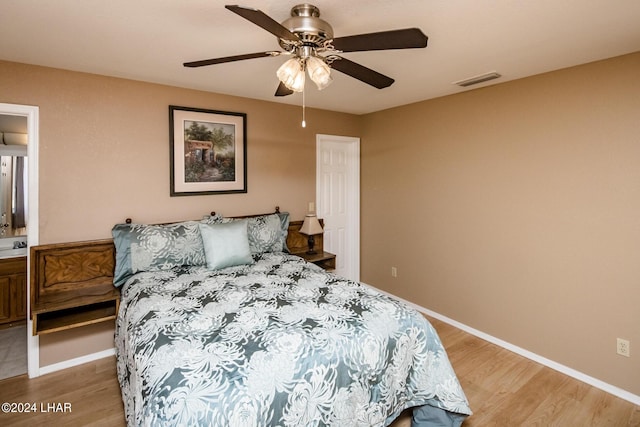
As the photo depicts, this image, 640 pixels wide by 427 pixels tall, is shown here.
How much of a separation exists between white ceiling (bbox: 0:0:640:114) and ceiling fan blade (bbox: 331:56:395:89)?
27 centimetres

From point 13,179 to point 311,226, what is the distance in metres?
3.38

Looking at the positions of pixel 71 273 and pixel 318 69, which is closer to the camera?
pixel 318 69

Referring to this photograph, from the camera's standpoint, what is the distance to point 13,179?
3654mm

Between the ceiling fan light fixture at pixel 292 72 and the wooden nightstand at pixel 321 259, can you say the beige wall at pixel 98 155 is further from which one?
the ceiling fan light fixture at pixel 292 72

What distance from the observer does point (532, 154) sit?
2.85m

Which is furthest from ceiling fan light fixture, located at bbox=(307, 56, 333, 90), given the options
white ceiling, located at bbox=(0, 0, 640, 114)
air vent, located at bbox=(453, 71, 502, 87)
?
air vent, located at bbox=(453, 71, 502, 87)

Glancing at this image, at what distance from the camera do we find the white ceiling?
170 centimetres

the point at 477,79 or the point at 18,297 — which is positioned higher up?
the point at 477,79

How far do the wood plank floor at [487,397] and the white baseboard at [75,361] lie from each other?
5 centimetres

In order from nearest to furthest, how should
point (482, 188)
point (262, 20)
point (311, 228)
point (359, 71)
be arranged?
1. point (262, 20)
2. point (359, 71)
3. point (482, 188)
4. point (311, 228)

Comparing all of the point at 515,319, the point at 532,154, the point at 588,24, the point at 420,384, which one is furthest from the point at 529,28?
the point at 515,319

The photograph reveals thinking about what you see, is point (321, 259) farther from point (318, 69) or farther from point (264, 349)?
point (318, 69)

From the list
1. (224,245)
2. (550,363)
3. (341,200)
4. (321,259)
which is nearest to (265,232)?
(224,245)

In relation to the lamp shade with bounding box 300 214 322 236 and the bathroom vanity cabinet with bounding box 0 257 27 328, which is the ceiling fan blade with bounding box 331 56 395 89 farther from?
the bathroom vanity cabinet with bounding box 0 257 27 328
